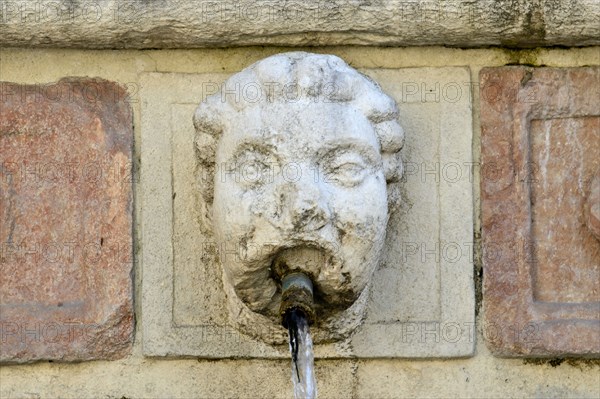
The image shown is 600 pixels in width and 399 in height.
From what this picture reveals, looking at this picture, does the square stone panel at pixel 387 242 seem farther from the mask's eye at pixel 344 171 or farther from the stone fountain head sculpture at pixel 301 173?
the mask's eye at pixel 344 171

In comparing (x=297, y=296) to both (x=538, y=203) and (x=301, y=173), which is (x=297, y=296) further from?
(x=538, y=203)

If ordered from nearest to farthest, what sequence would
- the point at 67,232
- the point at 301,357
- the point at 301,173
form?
1. the point at 301,173
2. the point at 301,357
3. the point at 67,232

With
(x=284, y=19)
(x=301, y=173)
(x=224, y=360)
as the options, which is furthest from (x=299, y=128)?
(x=224, y=360)

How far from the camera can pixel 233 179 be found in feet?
7.69

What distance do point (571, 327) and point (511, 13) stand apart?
0.59 meters

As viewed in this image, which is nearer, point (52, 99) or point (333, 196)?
point (333, 196)

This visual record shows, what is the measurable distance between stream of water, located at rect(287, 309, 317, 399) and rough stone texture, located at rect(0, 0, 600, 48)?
A: 0.52 m

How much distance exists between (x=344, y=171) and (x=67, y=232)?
0.57m

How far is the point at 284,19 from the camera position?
241cm

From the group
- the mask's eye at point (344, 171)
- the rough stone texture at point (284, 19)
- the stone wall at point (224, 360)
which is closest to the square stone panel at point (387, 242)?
the stone wall at point (224, 360)

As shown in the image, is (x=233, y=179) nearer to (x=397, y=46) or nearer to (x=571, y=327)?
(x=397, y=46)

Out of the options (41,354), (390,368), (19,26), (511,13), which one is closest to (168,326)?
(41,354)

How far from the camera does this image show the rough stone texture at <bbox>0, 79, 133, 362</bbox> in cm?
254

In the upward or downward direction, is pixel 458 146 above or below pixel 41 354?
above
